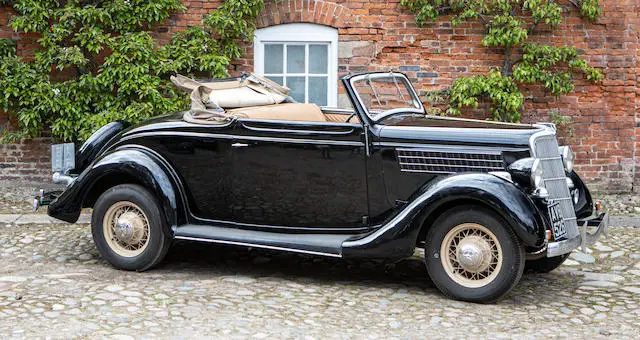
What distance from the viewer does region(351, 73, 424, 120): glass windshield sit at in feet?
20.8

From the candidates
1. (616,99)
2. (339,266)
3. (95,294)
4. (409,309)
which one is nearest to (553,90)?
(616,99)

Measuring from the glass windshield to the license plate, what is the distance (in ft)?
4.42

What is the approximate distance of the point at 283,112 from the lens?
691 cm

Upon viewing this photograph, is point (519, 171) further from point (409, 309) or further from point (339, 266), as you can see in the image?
point (339, 266)

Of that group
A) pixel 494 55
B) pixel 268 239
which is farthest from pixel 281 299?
pixel 494 55

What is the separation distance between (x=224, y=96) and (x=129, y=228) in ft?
4.20

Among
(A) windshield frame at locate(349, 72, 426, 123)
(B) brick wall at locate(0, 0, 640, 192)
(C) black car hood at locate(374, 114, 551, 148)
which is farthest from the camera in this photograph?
(B) brick wall at locate(0, 0, 640, 192)

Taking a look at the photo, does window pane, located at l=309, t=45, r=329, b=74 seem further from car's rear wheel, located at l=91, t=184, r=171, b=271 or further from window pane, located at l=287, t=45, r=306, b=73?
car's rear wheel, located at l=91, t=184, r=171, b=271

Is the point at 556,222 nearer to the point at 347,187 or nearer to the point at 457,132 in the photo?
the point at 457,132

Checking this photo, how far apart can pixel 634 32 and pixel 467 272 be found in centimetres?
573

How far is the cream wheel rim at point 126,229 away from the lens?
6.51m

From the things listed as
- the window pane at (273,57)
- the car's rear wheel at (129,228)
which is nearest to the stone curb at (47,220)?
the car's rear wheel at (129,228)

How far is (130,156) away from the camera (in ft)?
21.6

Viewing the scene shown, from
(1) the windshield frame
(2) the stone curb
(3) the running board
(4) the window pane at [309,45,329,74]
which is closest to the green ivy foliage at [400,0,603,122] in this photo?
(4) the window pane at [309,45,329,74]
